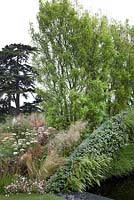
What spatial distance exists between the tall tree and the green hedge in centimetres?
1618

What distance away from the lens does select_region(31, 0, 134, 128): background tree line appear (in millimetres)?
12984

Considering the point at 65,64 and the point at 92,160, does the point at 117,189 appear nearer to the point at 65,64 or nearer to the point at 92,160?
the point at 92,160

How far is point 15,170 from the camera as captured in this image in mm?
8688

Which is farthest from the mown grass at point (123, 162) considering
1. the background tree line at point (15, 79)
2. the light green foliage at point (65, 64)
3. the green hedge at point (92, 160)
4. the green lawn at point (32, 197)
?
the background tree line at point (15, 79)

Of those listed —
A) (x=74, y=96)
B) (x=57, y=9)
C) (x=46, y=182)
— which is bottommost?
(x=46, y=182)

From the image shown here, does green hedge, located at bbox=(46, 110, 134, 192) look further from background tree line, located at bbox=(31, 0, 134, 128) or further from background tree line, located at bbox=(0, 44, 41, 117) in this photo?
background tree line, located at bbox=(0, 44, 41, 117)

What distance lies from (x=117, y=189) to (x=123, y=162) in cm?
133

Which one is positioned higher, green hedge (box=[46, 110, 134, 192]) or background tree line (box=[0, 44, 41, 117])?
background tree line (box=[0, 44, 41, 117])

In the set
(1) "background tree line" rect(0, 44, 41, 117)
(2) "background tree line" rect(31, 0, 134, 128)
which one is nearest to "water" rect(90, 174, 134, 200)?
(2) "background tree line" rect(31, 0, 134, 128)

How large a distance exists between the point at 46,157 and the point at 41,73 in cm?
492

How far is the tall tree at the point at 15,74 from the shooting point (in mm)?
27359

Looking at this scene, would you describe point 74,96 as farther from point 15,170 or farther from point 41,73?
point 15,170

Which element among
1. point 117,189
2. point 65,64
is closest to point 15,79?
point 65,64

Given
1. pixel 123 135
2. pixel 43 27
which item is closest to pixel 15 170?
pixel 123 135
